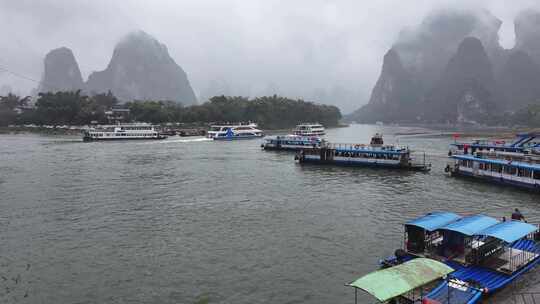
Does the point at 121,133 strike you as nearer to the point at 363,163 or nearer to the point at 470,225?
the point at 363,163

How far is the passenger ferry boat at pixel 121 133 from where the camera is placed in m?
115

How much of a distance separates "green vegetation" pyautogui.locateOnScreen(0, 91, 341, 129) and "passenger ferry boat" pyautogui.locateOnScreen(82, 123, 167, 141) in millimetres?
39956

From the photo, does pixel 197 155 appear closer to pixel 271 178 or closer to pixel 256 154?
pixel 256 154

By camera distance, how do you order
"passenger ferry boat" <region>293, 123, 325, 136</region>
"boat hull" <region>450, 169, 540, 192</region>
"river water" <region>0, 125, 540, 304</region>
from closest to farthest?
"river water" <region>0, 125, 540, 304</region> < "boat hull" <region>450, 169, 540, 192</region> < "passenger ferry boat" <region>293, 123, 325, 136</region>

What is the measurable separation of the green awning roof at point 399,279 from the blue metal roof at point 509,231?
15.1 ft

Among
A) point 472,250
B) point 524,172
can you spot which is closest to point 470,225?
point 472,250

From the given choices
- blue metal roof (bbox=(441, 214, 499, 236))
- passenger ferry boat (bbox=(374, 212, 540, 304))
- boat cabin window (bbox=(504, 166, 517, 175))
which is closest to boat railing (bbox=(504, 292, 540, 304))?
→ passenger ferry boat (bbox=(374, 212, 540, 304))

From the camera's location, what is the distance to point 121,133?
118 metres

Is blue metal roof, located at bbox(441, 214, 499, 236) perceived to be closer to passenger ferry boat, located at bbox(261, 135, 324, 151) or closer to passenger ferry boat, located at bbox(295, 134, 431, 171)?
passenger ferry boat, located at bbox(295, 134, 431, 171)

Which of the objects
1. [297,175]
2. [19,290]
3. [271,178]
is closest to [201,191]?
[271,178]

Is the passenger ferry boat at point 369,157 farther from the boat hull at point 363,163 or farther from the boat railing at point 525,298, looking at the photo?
the boat railing at point 525,298

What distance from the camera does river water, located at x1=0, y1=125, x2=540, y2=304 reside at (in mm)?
21000

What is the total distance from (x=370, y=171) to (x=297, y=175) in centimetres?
1102

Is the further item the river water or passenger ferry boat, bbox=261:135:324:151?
passenger ferry boat, bbox=261:135:324:151
